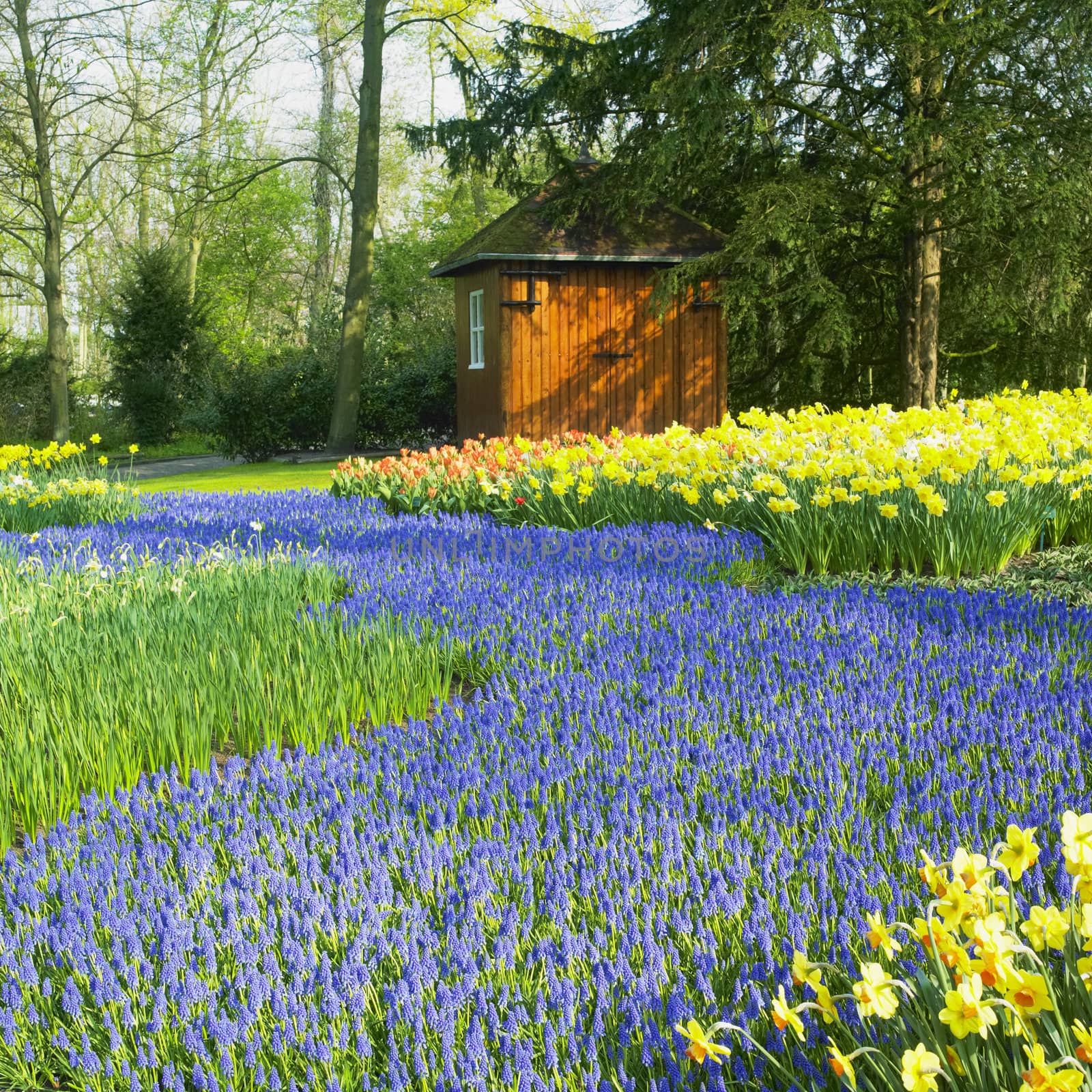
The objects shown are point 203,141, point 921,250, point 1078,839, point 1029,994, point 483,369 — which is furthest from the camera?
point 203,141

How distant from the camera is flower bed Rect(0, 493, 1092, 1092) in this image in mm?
2115

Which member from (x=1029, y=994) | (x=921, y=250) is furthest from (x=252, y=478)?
(x=1029, y=994)

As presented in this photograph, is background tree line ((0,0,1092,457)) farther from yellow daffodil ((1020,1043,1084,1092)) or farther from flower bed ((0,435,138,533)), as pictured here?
yellow daffodil ((1020,1043,1084,1092))

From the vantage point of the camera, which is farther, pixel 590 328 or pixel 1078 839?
pixel 590 328

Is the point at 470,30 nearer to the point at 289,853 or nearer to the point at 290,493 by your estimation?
the point at 290,493

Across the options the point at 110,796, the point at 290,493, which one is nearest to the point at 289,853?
the point at 110,796

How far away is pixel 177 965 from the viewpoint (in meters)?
2.37

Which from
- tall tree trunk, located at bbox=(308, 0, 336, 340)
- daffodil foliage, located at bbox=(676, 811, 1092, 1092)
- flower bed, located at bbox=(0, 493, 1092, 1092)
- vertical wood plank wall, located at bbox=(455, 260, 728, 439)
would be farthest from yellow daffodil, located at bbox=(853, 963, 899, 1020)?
tall tree trunk, located at bbox=(308, 0, 336, 340)

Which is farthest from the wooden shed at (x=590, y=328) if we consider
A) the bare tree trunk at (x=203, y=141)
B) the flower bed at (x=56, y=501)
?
the flower bed at (x=56, y=501)

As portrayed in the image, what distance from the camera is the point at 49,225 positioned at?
70.5 ft

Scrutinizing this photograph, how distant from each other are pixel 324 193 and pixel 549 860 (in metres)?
36.5

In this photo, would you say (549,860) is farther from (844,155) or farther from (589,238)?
(589,238)

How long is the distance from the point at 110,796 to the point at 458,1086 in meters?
1.92

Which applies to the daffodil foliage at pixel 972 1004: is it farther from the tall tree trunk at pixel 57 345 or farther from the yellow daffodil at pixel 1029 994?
the tall tree trunk at pixel 57 345
